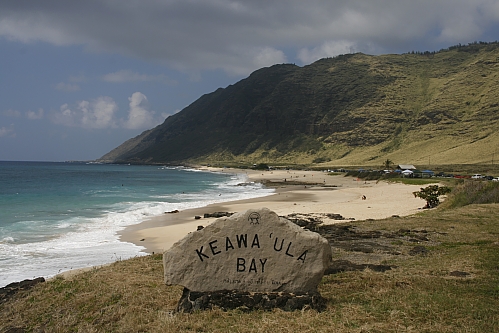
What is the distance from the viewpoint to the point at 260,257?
249 inches

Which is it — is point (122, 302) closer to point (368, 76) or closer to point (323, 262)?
point (323, 262)

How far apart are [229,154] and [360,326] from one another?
6760 inches

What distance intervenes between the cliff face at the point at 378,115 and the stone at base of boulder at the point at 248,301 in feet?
293

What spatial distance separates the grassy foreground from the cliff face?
8622 centimetres

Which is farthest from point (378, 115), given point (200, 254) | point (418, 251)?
point (200, 254)

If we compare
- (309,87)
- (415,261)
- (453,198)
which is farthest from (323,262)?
(309,87)

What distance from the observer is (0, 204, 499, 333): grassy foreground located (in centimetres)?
538

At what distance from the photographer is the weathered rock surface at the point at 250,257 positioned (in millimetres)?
6199

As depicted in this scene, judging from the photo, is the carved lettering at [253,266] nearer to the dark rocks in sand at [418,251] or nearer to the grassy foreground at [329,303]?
the grassy foreground at [329,303]

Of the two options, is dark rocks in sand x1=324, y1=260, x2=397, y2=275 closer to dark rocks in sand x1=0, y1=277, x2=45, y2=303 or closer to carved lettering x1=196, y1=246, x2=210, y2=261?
carved lettering x1=196, y1=246, x2=210, y2=261

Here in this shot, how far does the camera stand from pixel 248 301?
20.2 ft

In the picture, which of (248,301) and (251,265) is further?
(251,265)

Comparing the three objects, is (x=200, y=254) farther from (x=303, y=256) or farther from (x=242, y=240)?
(x=303, y=256)

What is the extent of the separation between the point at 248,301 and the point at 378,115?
474 ft
